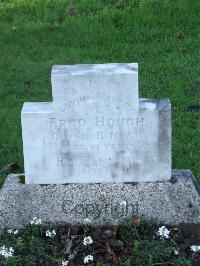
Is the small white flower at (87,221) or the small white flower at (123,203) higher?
the small white flower at (123,203)

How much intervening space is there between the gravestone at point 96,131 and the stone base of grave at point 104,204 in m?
0.09

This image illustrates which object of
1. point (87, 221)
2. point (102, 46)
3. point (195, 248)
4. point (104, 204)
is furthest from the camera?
point (102, 46)

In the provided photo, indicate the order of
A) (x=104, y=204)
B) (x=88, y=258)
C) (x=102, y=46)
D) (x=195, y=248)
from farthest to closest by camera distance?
1. (x=102, y=46)
2. (x=104, y=204)
3. (x=195, y=248)
4. (x=88, y=258)

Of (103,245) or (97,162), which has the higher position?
(97,162)

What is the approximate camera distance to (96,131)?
476cm

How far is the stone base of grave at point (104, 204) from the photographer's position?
189 inches

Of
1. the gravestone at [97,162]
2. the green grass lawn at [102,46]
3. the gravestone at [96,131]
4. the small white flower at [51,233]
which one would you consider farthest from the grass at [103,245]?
the green grass lawn at [102,46]

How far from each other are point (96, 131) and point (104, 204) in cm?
51

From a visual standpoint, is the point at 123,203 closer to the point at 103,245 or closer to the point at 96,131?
the point at 103,245

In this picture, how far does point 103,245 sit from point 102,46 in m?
4.41

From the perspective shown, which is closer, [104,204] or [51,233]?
[51,233]

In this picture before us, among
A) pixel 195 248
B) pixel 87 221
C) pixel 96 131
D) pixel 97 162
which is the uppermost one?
pixel 96 131

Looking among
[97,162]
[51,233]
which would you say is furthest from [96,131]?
[51,233]

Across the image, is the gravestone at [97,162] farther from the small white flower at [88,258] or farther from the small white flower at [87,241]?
the small white flower at [88,258]
